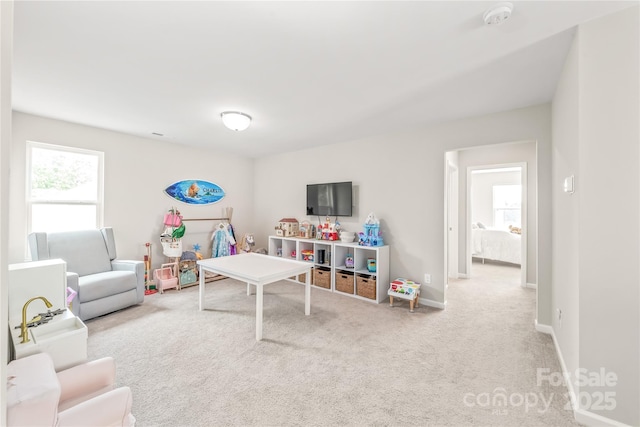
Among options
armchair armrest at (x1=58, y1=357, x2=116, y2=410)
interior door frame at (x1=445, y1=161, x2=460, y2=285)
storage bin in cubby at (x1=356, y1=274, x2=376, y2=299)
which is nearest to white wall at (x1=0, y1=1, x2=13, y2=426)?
armchair armrest at (x1=58, y1=357, x2=116, y2=410)

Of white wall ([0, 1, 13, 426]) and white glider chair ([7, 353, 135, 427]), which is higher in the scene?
white wall ([0, 1, 13, 426])

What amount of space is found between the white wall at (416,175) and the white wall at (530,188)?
0.9 inches

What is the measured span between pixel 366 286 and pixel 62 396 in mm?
3149

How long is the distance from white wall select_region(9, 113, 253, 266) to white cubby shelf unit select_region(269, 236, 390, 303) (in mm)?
1669

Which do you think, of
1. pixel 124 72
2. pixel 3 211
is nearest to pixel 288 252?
pixel 124 72

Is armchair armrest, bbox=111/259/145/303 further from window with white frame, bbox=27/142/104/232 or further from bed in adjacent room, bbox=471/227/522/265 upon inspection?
bed in adjacent room, bbox=471/227/522/265

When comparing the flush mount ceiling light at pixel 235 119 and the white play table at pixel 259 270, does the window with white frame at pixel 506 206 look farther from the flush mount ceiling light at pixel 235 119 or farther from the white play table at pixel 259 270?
the flush mount ceiling light at pixel 235 119

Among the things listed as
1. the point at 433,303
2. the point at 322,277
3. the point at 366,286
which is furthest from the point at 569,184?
the point at 322,277

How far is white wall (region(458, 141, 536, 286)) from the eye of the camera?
2771 mm

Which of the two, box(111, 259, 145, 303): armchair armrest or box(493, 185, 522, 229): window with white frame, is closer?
box(111, 259, 145, 303): armchair armrest

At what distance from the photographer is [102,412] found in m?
1.02

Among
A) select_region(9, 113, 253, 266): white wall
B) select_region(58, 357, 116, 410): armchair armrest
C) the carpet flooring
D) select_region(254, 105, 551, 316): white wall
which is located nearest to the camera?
select_region(58, 357, 116, 410): armchair armrest

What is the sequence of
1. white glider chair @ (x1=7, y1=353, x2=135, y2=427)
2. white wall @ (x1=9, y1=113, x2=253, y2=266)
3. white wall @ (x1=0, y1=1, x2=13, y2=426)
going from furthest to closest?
white wall @ (x1=9, y1=113, x2=253, y2=266) < white glider chair @ (x1=7, y1=353, x2=135, y2=427) < white wall @ (x1=0, y1=1, x2=13, y2=426)

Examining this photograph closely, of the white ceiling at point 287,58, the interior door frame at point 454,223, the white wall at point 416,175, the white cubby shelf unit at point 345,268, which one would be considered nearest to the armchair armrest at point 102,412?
the white ceiling at point 287,58
